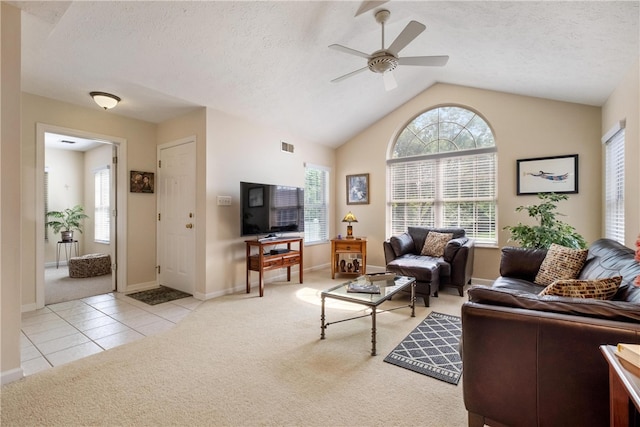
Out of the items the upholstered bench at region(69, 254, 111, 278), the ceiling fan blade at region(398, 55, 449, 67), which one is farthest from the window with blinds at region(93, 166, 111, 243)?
the ceiling fan blade at region(398, 55, 449, 67)

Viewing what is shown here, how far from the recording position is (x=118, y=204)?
4277 mm

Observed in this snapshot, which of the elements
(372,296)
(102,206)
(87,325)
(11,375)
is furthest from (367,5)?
(102,206)

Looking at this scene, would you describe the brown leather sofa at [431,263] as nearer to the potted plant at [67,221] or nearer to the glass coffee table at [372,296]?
the glass coffee table at [372,296]

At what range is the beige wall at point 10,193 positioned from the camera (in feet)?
6.52

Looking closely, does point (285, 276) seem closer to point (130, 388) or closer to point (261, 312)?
point (261, 312)

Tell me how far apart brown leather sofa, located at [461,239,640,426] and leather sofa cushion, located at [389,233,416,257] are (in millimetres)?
2715

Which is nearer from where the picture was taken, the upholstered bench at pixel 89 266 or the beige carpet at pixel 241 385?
the beige carpet at pixel 241 385

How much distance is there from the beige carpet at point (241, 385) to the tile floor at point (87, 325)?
0.69 ft

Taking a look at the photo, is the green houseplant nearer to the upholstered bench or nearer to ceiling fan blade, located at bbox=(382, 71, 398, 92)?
ceiling fan blade, located at bbox=(382, 71, 398, 92)

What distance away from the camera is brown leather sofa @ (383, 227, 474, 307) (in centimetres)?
360

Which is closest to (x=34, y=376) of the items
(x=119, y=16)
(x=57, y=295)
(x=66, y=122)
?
(x=57, y=295)

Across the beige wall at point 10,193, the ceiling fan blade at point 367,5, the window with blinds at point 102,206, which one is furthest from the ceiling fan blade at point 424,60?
the window with blinds at point 102,206

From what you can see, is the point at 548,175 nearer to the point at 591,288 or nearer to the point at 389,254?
the point at 389,254

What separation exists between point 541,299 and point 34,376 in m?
3.28
